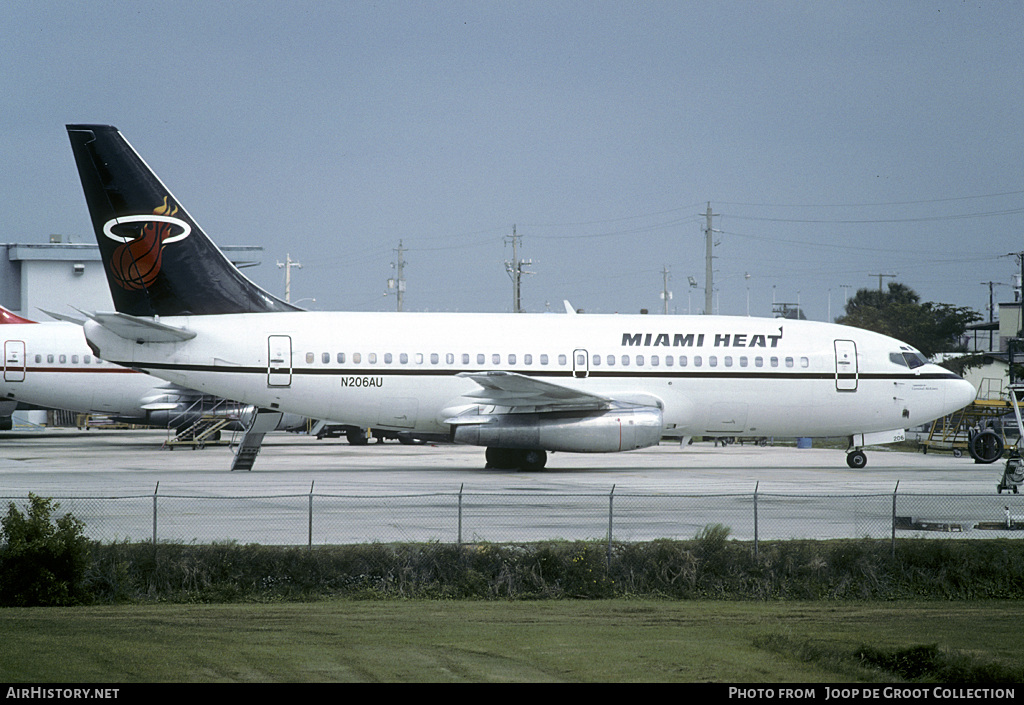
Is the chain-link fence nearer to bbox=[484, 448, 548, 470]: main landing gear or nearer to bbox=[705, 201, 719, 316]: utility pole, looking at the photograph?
bbox=[484, 448, 548, 470]: main landing gear

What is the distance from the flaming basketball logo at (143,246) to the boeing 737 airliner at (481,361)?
35mm

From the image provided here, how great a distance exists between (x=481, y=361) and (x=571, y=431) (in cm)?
314

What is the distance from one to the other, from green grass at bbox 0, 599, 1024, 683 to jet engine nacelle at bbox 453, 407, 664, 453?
39.3 feet

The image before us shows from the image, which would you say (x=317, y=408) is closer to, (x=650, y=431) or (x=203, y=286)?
(x=203, y=286)

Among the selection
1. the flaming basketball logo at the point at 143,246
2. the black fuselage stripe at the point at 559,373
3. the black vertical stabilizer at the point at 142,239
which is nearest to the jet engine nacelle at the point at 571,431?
the black fuselage stripe at the point at 559,373

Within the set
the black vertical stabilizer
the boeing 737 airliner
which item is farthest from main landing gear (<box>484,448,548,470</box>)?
the black vertical stabilizer

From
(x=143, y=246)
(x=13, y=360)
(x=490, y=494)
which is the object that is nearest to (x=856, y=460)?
(x=490, y=494)

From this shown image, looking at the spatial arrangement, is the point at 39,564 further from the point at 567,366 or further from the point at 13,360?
the point at 13,360

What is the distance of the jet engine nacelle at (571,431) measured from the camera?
26047mm

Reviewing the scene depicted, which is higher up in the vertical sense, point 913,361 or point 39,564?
point 913,361

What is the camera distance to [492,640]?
11.2 metres

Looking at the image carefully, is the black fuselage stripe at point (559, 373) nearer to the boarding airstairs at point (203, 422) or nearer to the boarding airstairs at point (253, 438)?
the boarding airstairs at point (253, 438)

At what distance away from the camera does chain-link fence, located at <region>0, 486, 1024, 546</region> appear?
53.5ft
